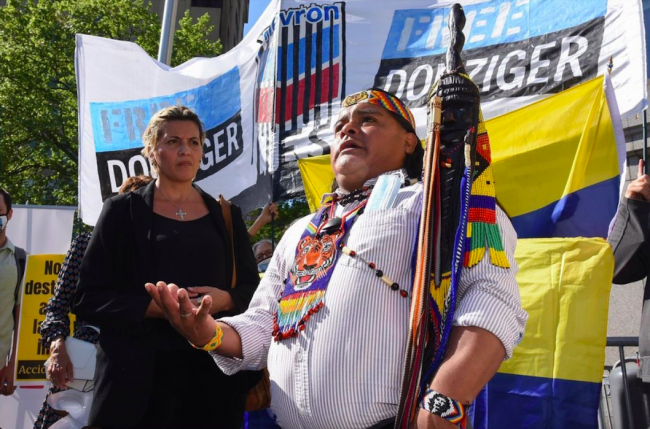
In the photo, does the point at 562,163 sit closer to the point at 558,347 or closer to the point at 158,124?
the point at 558,347

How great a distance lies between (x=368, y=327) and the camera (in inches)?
80.1

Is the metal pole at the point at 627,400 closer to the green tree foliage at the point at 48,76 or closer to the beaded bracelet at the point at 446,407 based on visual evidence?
the beaded bracelet at the point at 446,407

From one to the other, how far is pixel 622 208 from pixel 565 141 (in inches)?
31.2

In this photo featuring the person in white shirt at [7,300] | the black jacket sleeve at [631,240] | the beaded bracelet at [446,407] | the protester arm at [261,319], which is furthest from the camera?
the person in white shirt at [7,300]

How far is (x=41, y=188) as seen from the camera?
20.5m

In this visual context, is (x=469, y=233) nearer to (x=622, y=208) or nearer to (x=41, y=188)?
(x=622, y=208)

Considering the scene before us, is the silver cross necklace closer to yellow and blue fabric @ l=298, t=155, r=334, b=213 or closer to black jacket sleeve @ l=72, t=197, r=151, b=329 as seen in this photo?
black jacket sleeve @ l=72, t=197, r=151, b=329

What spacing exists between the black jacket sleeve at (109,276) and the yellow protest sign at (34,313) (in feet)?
11.0

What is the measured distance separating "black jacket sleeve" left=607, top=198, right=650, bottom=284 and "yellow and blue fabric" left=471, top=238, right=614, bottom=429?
0.07m

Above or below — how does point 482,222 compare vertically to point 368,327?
above

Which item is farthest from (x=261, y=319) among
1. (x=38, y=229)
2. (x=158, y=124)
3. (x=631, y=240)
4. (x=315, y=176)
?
(x=38, y=229)

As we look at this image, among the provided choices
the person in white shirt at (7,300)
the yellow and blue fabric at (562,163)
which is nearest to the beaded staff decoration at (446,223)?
the yellow and blue fabric at (562,163)

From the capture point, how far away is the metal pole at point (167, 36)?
8.02m

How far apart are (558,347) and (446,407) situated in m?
1.93
